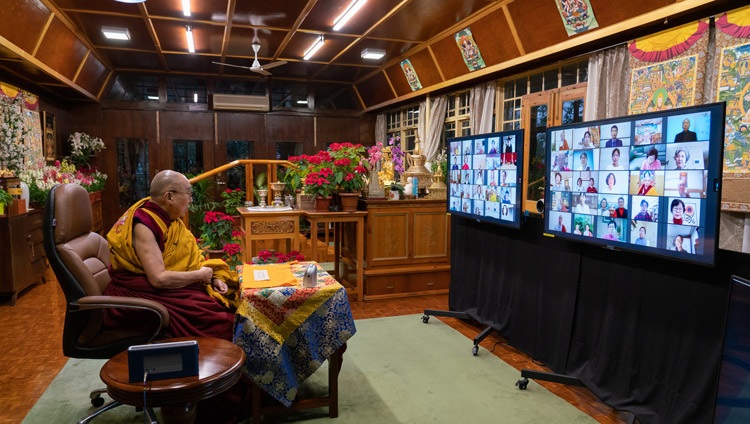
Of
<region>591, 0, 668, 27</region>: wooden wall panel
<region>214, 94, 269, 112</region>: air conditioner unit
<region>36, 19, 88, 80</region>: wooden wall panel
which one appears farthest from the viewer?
<region>214, 94, 269, 112</region>: air conditioner unit

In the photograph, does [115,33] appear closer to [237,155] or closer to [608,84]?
[237,155]

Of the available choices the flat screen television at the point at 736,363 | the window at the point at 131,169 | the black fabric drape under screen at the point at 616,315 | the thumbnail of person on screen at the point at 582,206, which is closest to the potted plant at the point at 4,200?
the black fabric drape under screen at the point at 616,315

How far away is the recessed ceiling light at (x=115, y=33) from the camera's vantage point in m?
5.82

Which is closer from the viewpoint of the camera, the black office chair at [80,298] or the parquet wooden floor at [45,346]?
the black office chair at [80,298]

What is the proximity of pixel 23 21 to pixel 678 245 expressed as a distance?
572cm

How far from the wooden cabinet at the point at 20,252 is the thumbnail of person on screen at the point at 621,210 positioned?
5.13 m

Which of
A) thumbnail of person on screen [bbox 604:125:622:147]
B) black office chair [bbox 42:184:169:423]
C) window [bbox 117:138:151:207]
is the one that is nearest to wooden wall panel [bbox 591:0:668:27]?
thumbnail of person on screen [bbox 604:125:622:147]

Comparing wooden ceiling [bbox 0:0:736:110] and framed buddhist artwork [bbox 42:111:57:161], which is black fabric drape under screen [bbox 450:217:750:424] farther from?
framed buddhist artwork [bbox 42:111:57:161]

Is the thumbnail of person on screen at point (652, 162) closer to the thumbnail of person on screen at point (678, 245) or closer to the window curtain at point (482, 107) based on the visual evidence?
the thumbnail of person on screen at point (678, 245)

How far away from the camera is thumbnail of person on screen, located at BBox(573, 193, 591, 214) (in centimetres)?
265

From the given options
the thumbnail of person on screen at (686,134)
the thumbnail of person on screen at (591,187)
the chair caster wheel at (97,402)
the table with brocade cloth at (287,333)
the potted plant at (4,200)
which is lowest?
the chair caster wheel at (97,402)

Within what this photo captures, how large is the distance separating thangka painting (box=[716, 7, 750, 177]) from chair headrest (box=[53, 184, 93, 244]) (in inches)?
149

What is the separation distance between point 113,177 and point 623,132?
29.1ft

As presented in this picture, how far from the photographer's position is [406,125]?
860 centimetres
